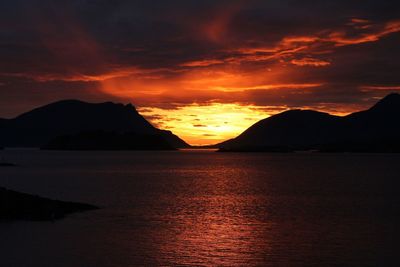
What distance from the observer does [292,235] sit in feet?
136

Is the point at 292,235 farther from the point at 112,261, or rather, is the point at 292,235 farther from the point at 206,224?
the point at 112,261

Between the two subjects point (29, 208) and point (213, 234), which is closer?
point (213, 234)

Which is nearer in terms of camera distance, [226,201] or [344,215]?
[344,215]

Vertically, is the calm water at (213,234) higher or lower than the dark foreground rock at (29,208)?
lower

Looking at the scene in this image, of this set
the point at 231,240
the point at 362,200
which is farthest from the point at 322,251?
the point at 362,200

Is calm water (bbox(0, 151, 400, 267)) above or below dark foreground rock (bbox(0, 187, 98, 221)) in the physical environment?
below

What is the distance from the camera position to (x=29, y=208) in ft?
163

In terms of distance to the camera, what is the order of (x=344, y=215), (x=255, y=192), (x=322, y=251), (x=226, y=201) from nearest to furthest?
(x=322, y=251), (x=344, y=215), (x=226, y=201), (x=255, y=192)

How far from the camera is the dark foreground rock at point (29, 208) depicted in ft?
157

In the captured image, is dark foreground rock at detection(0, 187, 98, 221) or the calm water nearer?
the calm water

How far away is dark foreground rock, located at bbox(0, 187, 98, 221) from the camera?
4800 cm

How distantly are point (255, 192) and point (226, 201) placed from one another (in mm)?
15595

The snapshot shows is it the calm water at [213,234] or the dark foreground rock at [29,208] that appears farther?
the dark foreground rock at [29,208]

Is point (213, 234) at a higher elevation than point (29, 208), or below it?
below
